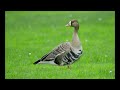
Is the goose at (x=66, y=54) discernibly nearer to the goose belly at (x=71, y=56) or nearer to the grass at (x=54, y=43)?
the goose belly at (x=71, y=56)

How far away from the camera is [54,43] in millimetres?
23891

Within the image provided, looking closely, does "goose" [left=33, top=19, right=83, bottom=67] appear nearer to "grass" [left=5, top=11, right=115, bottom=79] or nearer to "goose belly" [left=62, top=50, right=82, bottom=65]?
"goose belly" [left=62, top=50, right=82, bottom=65]

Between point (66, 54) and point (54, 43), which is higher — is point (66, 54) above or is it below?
below

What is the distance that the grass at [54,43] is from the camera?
18.4 metres

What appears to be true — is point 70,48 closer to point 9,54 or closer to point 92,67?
point 92,67

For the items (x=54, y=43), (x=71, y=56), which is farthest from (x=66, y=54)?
(x=54, y=43)

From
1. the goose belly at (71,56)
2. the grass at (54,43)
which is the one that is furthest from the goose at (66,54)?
the grass at (54,43)

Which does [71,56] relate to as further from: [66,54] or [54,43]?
[54,43]

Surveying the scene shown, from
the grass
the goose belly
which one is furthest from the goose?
the grass

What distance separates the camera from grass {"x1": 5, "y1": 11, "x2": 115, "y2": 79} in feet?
60.5

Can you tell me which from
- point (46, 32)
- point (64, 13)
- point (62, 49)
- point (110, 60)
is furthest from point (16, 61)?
point (64, 13)

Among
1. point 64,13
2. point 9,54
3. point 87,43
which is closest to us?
point 9,54

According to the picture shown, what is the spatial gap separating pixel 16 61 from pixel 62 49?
246 centimetres

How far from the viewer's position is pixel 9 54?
70.3 feet
